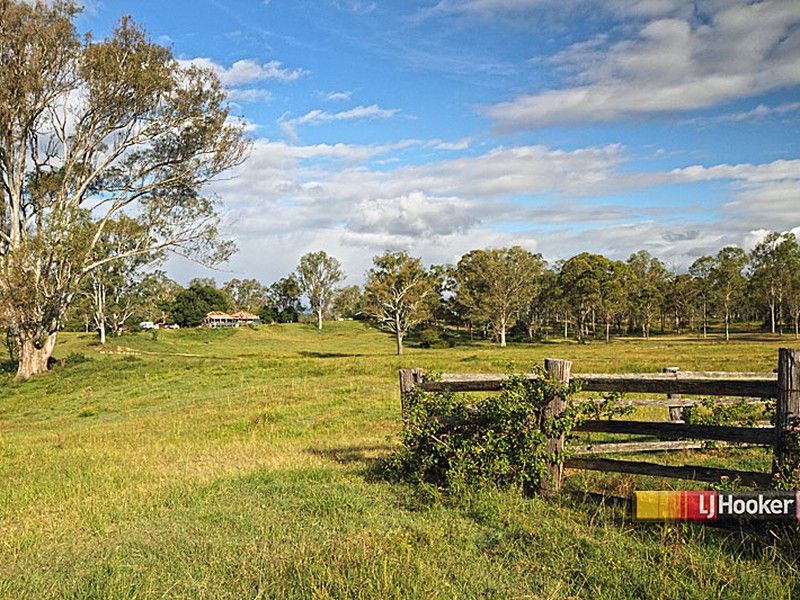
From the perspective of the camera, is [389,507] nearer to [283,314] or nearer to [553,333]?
[553,333]

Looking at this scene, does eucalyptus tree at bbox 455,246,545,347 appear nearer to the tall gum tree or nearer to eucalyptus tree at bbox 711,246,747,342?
eucalyptus tree at bbox 711,246,747,342

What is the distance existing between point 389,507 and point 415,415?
61.3 inches

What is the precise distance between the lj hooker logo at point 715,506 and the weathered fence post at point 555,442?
1.32 metres

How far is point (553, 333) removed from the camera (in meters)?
105

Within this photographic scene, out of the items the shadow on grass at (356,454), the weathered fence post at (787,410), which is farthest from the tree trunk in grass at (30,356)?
the weathered fence post at (787,410)

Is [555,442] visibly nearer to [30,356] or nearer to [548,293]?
[30,356]

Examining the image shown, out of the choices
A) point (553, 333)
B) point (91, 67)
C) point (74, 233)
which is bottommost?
point (553, 333)

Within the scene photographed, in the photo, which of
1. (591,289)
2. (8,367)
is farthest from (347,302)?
(8,367)

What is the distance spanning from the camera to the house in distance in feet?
424

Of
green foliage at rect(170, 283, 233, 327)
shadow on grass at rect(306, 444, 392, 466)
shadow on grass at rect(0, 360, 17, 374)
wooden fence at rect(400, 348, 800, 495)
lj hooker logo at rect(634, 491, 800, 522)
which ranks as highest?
green foliage at rect(170, 283, 233, 327)

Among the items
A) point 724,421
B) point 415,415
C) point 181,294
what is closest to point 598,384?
point 724,421

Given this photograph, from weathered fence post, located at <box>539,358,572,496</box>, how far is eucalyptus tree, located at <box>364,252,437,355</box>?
54.4 metres

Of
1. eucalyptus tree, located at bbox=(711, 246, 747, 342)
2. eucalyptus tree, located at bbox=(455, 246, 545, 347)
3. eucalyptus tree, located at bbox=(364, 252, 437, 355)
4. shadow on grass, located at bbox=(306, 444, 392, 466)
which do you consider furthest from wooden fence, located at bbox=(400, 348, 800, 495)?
eucalyptus tree, located at bbox=(711, 246, 747, 342)

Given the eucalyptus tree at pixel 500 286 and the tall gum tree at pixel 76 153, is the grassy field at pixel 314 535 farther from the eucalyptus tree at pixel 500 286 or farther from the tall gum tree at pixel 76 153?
the eucalyptus tree at pixel 500 286
